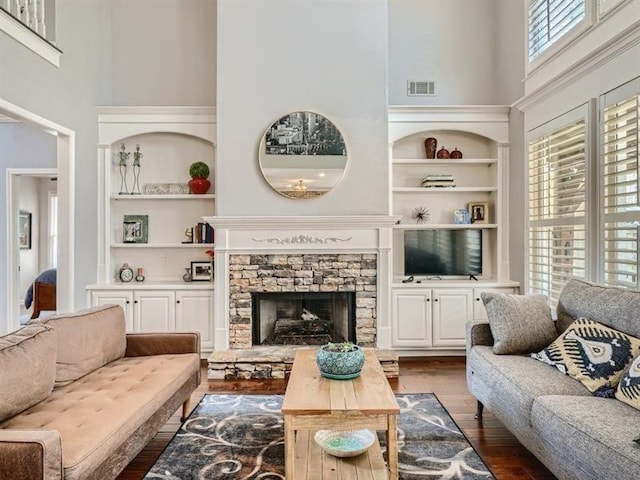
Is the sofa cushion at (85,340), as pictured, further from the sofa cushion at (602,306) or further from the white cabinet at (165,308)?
the sofa cushion at (602,306)

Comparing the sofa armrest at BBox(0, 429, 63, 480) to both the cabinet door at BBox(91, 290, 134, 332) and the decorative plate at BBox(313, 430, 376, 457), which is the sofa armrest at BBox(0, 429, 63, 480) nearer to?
the decorative plate at BBox(313, 430, 376, 457)

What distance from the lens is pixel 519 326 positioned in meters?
2.90

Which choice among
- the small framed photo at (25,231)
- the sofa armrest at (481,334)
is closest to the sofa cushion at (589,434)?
the sofa armrest at (481,334)

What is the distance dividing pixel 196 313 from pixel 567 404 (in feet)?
11.8

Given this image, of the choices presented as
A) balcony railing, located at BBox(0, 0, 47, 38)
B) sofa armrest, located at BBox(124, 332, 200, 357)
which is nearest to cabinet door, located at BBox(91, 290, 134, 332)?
sofa armrest, located at BBox(124, 332, 200, 357)

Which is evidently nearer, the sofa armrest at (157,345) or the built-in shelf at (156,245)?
the sofa armrest at (157,345)

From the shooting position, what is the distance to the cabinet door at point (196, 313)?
4602 millimetres

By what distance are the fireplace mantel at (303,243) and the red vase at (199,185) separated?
659 millimetres

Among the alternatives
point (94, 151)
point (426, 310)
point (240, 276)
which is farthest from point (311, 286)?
point (94, 151)

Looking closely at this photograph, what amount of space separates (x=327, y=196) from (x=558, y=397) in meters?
2.92

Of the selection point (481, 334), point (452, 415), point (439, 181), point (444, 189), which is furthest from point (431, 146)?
point (452, 415)

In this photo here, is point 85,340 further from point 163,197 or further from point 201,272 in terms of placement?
point 163,197

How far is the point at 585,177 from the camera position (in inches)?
133

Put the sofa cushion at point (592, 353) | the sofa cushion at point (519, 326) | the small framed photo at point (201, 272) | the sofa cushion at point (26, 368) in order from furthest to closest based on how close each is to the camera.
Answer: the small framed photo at point (201, 272), the sofa cushion at point (519, 326), the sofa cushion at point (592, 353), the sofa cushion at point (26, 368)
